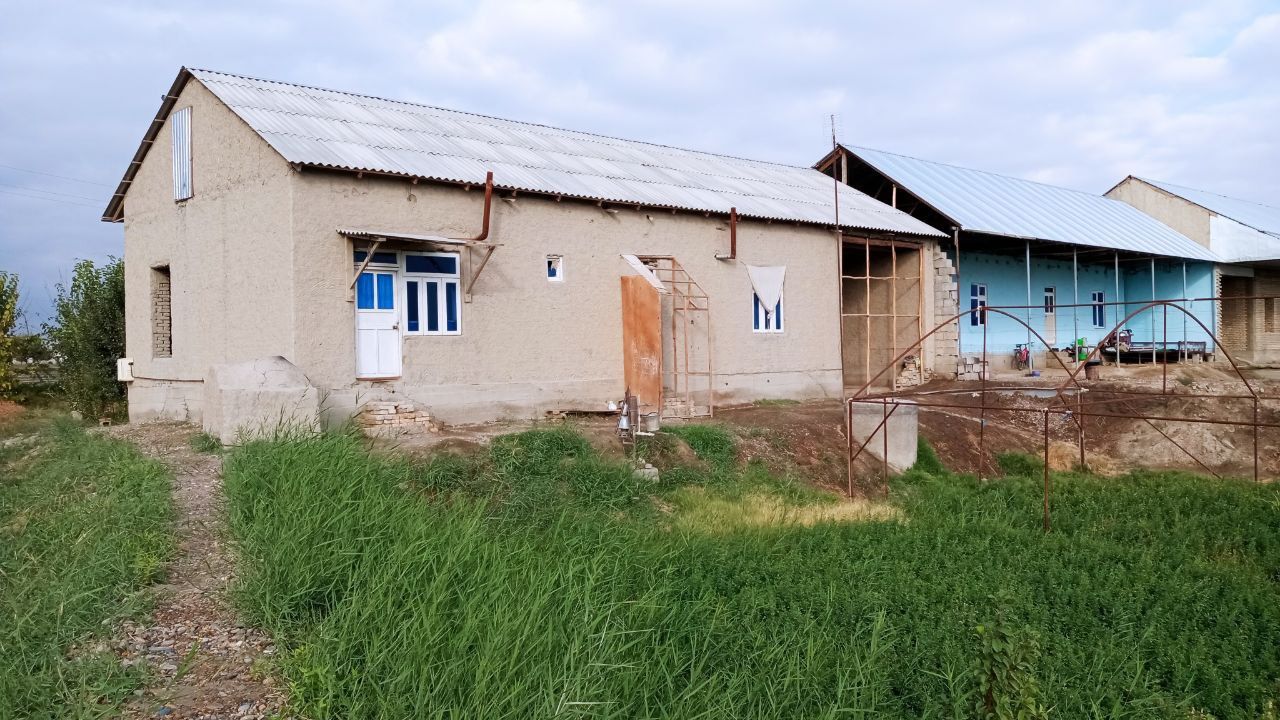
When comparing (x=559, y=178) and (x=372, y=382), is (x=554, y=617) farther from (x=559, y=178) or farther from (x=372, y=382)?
(x=559, y=178)

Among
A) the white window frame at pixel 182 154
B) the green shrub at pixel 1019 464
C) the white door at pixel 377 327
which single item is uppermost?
the white window frame at pixel 182 154

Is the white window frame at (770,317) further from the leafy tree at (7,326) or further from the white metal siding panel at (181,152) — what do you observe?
the leafy tree at (7,326)

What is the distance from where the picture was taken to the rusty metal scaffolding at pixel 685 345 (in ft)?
49.1

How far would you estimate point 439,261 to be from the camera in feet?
42.0

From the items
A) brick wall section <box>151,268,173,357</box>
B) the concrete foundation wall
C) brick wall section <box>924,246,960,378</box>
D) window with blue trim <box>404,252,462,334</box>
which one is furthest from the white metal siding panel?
brick wall section <box>924,246,960,378</box>

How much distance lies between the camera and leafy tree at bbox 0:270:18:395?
2075 cm

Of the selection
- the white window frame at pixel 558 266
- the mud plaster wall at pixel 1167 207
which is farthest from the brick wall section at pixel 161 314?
the mud plaster wall at pixel 1167 207

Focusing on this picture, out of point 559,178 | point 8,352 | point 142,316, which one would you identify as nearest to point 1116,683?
point 559,178

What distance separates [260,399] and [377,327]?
2.41 metres

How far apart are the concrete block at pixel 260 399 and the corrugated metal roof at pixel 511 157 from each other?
277 cm

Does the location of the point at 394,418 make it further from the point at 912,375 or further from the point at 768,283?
the point at 912,375

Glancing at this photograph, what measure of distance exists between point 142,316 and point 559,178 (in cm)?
760

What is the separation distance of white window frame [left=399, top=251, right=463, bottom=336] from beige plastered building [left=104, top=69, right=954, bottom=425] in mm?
28

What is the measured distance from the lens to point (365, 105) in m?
15.6
